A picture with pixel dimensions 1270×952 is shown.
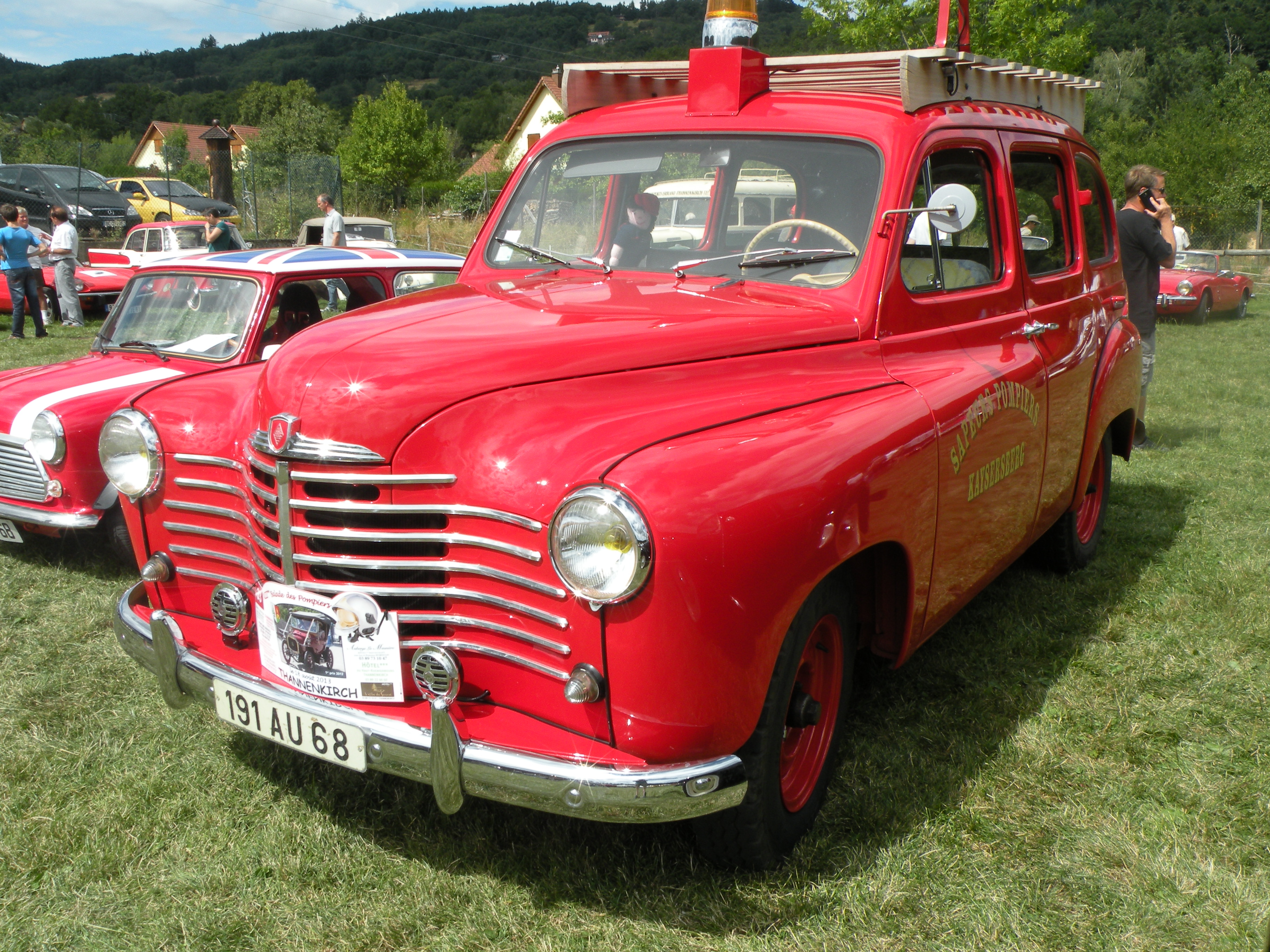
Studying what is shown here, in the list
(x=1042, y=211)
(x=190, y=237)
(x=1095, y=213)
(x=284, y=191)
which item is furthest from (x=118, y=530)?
(x=284, y=191)

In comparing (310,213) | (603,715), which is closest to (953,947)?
(603,715)

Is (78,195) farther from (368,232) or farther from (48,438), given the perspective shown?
(48,438)

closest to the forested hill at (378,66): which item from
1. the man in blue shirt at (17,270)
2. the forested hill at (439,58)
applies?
the forested hill at (439,58)

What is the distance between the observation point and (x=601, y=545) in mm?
2129

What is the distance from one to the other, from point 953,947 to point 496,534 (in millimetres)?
1462

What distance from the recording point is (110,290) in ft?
45.9

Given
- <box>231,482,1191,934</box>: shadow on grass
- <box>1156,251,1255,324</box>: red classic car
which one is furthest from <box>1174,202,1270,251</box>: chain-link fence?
<box>231,482,1191,934</box>: shadow on grass

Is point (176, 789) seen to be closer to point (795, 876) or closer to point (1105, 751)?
point (795, 876)

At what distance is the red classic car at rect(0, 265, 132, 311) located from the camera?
1376 centimetres

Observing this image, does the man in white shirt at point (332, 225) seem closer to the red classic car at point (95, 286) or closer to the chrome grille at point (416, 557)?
the red classic car at point (95, 286)

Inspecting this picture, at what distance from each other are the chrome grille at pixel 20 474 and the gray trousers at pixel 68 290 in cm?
968

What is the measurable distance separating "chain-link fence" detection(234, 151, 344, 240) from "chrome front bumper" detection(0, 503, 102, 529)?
1902 centimetres

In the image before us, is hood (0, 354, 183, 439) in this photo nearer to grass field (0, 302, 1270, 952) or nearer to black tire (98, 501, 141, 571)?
black tire (98, 501, 141, 571)

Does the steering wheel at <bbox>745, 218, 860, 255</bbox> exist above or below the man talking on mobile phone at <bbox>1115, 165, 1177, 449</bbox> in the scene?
above
